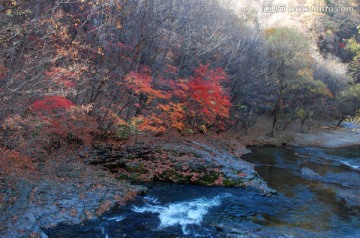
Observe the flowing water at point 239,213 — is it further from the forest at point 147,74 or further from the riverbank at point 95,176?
the forest at point 147,74

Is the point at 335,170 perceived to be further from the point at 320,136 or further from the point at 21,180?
the point at 21,180

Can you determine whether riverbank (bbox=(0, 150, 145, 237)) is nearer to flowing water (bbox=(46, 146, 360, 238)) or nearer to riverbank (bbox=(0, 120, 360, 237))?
riverbank (bbox=(0, 120, 360, 237))

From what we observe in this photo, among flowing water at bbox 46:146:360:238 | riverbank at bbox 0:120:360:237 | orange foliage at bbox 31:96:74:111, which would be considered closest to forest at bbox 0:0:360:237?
orange foliage at bbox 31:96:74:111

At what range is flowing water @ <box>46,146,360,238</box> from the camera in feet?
31.3

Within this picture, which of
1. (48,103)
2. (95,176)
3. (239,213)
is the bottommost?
(239,213)

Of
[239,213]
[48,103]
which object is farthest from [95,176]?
[239,213]

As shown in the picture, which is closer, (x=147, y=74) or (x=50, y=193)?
(x=50, y=193)

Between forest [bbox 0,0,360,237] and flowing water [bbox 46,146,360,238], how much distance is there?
4056 millimetres

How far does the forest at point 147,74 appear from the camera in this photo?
464 inches

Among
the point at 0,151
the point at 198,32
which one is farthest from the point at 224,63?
the point at 0,151

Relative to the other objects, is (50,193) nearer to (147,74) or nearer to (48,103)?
(48,103)

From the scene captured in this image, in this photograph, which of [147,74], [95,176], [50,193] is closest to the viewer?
[50,193]

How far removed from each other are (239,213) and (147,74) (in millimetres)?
10759

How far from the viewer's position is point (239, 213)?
11594 mm
